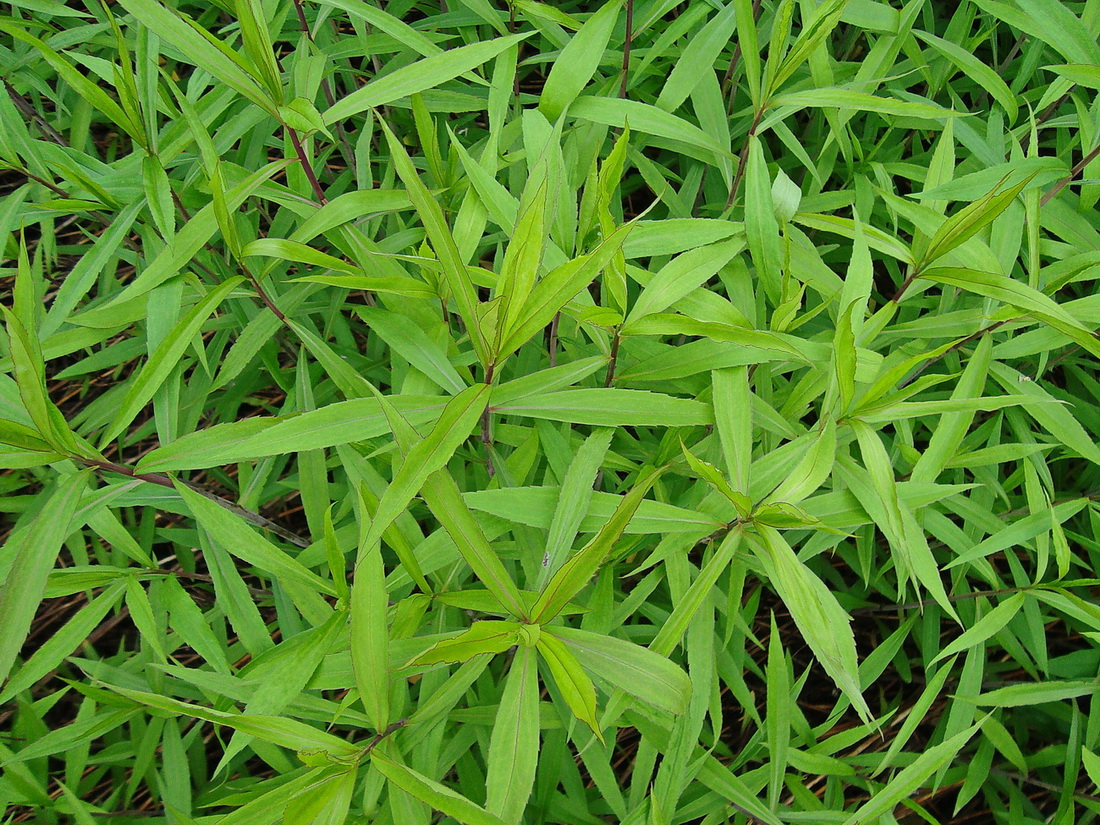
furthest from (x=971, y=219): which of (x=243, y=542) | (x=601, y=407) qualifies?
(x=243, y=542)

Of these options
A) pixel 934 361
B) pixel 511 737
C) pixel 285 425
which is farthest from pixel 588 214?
pixel 934 361

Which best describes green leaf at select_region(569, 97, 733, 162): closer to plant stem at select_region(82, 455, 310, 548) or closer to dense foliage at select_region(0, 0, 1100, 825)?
dense foliage at select_region(0, 0, 1100, 825)

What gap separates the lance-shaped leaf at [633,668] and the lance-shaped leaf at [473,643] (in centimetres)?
3

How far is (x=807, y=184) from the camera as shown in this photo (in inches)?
40.3

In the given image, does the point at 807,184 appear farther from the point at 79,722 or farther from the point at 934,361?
the point at 79,722

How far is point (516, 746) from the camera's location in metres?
0.51

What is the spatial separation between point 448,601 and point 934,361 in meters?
0.63

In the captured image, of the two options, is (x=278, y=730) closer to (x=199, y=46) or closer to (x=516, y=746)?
(x=516, y=746)

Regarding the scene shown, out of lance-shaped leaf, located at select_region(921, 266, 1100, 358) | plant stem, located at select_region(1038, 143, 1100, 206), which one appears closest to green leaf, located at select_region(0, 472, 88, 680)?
lance-shaped leaf, located at select_region(921, 266, 1100, 358)

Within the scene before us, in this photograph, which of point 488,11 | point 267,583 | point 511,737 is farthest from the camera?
point 267,583

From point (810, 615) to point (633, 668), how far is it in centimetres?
12

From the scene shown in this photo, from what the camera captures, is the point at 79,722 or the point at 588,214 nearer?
the point at 588,214

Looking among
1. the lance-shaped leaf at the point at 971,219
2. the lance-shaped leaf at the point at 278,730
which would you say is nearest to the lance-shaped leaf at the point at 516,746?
the lance-shaped leaf at the point at 278,730

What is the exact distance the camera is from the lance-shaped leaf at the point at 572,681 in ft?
1.54
